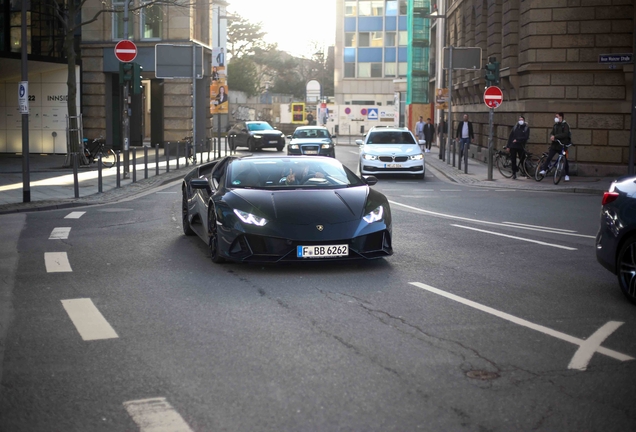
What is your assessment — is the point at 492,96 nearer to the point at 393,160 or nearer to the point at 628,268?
the point at 393,160

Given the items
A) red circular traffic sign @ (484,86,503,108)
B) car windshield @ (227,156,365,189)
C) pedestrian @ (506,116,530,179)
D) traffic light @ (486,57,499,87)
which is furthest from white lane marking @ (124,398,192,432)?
pedestrian @ (506,116,530,179)

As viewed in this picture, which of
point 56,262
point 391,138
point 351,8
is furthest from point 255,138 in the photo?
point 351,8

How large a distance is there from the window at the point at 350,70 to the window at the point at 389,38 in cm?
392

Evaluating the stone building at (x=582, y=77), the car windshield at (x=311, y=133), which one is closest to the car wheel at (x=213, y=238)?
the stone building at (x=582, y=77)

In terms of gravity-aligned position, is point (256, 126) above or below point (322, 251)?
above

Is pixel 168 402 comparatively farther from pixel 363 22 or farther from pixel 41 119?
pixel 363 22

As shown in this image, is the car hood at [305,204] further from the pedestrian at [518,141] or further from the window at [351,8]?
the window at [351,8]

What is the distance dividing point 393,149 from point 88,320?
831 inches

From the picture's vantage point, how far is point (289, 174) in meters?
11.3

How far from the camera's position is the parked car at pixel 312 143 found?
121 feet

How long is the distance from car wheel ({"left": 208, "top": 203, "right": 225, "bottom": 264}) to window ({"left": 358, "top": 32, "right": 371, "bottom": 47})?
87.6m

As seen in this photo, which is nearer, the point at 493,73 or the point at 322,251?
the point at 322,251

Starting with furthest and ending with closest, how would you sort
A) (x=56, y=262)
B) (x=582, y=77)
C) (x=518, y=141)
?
(x=582, y=77)
(x=518, y=141)
(x=56, y=262)

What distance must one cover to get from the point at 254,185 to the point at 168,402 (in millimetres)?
5883
